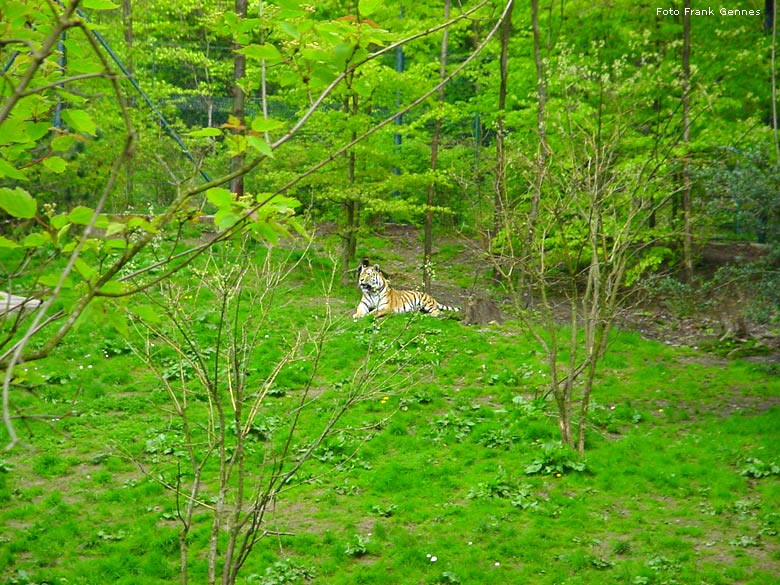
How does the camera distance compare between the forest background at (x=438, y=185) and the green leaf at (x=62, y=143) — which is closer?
the green leaf at (x=62, y=143)

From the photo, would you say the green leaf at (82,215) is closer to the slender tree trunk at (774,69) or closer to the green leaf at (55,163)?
the green leaf at (55,163)

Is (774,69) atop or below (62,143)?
atop

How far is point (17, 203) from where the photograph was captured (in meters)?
1.91

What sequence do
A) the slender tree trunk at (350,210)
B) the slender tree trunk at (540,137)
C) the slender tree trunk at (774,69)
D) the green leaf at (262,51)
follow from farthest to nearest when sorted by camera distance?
1. the slender tree trunk at (350,210)
2. the slender tree trunk at (774,69)
3. the slender tree trunk at (540,137)
4. the green leaf at (262,51)

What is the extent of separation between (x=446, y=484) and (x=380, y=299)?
254 inches

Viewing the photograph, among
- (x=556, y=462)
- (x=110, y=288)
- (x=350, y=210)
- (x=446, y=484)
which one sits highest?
(x=110, y=288)

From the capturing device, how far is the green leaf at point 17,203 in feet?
6.19

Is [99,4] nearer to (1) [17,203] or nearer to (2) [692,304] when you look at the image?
(1) [17,203]

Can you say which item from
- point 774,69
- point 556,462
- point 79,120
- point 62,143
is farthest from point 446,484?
point 774,69

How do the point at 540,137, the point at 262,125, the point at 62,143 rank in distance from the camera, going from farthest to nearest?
the point at 540,137
the point at 62,143
the point at 262,125

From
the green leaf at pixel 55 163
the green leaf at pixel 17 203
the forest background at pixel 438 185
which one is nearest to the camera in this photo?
the green leaf at pixel 17 203

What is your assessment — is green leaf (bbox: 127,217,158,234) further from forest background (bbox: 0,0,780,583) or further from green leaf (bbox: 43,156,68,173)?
green leaf (bbox: 43,156,68,173)

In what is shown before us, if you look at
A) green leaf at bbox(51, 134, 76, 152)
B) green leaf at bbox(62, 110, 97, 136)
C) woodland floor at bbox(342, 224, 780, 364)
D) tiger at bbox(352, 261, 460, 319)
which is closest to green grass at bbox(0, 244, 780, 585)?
woodland floor at bbox(342, 224, 780, 364)

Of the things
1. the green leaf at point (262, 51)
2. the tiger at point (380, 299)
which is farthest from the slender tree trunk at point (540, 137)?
the green leaf at point (262, 51)
